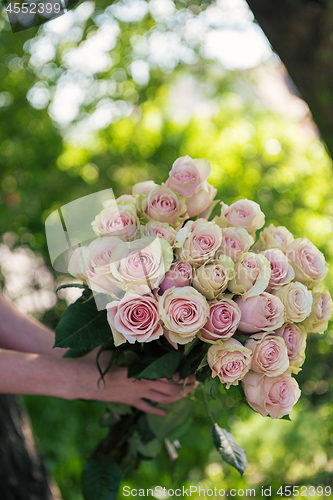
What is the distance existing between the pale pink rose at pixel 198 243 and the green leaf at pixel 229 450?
0.58 metres

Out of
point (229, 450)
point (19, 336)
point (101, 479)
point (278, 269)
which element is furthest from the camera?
point (19, 336)

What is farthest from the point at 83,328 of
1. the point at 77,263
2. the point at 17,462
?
the point at 17,462

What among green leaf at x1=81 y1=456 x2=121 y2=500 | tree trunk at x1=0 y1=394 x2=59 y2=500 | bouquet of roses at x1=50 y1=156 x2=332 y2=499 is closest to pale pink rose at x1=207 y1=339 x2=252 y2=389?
bouquet of roses at x1=50 y1=156 x2=332 y2=499

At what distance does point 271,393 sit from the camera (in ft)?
2.95

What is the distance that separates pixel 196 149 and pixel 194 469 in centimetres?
227

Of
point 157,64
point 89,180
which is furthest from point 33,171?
point 157,64

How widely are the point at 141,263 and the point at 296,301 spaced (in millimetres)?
376

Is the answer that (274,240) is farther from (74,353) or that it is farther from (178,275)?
(74,353)

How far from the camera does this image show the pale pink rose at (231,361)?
859 millimetres

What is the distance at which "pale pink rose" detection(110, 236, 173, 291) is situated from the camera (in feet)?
2.83

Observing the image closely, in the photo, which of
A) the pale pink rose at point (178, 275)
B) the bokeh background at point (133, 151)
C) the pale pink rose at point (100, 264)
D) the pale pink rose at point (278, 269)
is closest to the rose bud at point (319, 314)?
the pale pink rose at point (278, 269)

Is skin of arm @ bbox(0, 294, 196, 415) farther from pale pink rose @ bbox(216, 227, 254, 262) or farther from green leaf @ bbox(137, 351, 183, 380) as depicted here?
pale pink rose @ bbox(216, 227, 254, 262)

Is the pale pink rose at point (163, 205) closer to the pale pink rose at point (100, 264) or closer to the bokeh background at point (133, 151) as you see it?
the pale pink rose at point (100, 264)

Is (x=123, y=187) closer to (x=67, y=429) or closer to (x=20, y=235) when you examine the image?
(x=20, y=235)
